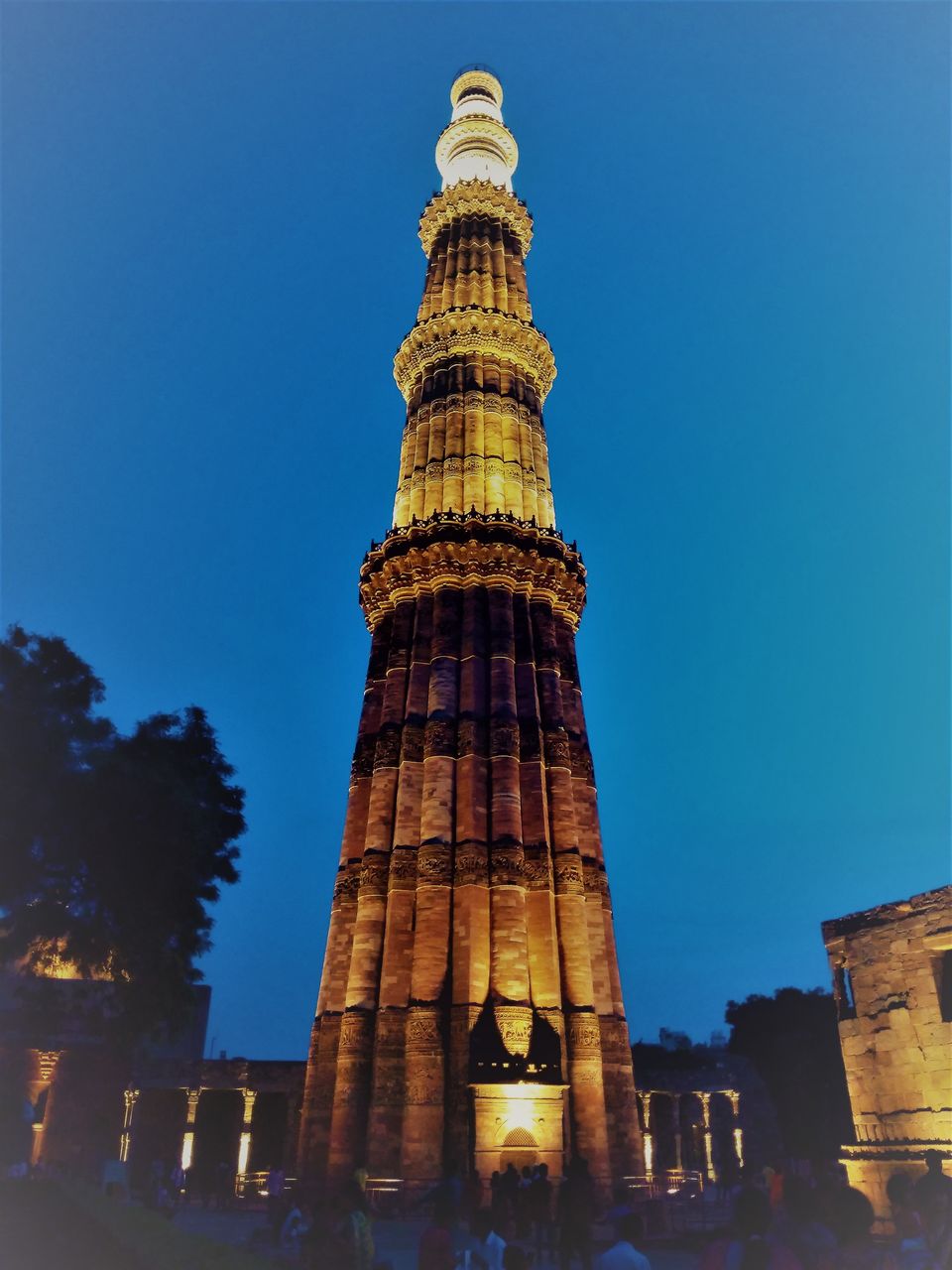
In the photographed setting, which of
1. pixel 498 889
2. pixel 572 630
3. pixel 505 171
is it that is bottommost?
pixel 498 889

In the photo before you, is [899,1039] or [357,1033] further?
[357,1033]

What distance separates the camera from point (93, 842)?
19.8m

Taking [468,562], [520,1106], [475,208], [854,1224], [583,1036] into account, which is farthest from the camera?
[475,208]

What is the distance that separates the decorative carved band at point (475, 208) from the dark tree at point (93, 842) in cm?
2629

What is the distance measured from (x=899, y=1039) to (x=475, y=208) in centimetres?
3520

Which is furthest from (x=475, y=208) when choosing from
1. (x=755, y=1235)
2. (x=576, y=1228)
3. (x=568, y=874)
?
(x=755, y=1235)

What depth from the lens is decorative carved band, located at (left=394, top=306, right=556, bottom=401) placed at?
32.5 meters

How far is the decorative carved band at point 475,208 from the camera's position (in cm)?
3816

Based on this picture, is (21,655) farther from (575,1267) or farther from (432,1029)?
(575,1267)

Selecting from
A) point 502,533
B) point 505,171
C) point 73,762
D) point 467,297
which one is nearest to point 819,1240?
point 73,762

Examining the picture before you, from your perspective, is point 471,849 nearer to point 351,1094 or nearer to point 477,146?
point 351,1094

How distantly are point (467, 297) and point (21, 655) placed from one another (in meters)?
21.5

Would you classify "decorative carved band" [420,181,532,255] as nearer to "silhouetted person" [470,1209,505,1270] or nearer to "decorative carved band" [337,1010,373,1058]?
"decorative carved band" [337,1010,373,1058]

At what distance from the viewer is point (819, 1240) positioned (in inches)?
277
